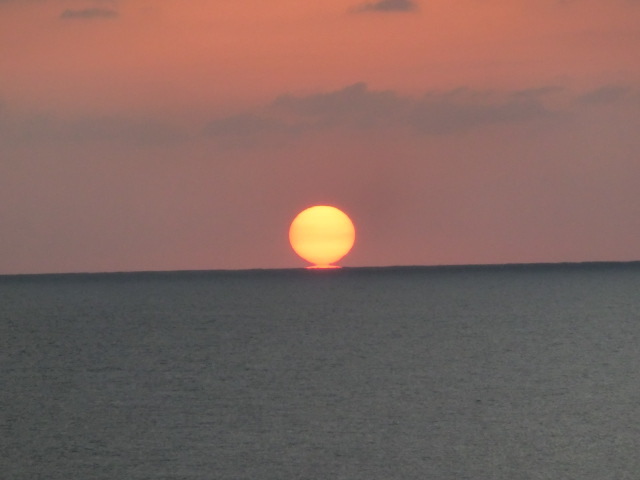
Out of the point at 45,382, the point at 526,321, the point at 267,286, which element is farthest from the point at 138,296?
the point at 45,382

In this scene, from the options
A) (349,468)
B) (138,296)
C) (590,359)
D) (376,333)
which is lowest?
(349,468)

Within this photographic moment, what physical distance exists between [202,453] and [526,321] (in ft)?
54.0

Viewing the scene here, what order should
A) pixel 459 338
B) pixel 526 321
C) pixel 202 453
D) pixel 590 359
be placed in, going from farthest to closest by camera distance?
pixel 526 321 → pixel 459 338 → pixel 590 359 → pixel 202 453

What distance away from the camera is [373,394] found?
58.3 ft

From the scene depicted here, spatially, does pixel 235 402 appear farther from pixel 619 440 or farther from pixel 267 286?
pixel 267 286

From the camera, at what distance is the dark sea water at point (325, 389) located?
13.4 m

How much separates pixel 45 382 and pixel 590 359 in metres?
8.89

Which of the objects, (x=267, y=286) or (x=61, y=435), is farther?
(x=267, y=286)

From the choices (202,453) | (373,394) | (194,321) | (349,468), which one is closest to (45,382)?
(373,394)

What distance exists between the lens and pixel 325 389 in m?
18.5

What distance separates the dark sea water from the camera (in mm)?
13438

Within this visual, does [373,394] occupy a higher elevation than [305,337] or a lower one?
lower

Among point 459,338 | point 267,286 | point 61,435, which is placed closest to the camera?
point 61,435

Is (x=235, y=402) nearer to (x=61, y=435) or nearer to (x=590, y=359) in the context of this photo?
(x=61, y=435)
